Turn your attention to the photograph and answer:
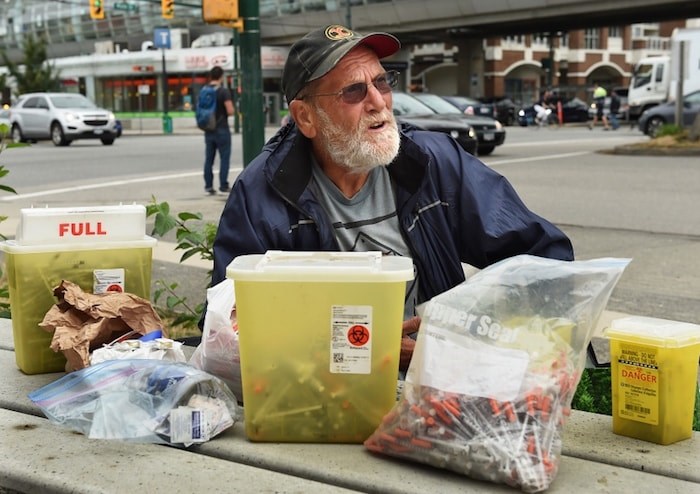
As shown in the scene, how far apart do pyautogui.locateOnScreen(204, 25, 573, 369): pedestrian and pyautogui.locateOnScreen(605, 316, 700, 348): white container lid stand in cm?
65

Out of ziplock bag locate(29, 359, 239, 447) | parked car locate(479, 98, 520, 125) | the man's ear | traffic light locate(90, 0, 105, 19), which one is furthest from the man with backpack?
parked car locate(479, 98, 520, 125)

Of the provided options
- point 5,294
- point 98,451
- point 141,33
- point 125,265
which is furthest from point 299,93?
point 141,33

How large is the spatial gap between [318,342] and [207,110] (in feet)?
38.7

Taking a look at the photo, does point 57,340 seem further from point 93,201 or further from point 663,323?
point 93,201

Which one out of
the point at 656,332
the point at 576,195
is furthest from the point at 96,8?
the point at 656,332

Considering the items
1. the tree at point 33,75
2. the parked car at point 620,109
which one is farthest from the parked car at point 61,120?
the parked car at point 620,109

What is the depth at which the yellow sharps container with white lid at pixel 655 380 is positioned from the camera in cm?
192

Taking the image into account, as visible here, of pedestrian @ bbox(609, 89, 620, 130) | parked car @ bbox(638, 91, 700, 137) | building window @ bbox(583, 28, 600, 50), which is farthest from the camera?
building window @ bbox(583, 28, 600, 50)

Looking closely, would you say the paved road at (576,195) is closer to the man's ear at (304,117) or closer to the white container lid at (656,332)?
the man's ear at (304,117)

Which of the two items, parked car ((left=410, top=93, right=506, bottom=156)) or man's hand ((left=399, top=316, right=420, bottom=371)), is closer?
man's hand ((left=399, top=316, right=420, bottom=371))

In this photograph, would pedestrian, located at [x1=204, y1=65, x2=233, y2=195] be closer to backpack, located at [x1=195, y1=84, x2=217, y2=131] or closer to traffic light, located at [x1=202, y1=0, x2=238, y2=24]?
backpack, located at [x1=195, y1=84, x2=217, y2=131]

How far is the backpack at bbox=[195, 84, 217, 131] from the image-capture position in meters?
13.2

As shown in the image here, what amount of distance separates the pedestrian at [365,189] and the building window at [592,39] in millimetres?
76593

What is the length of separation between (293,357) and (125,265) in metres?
0.91
